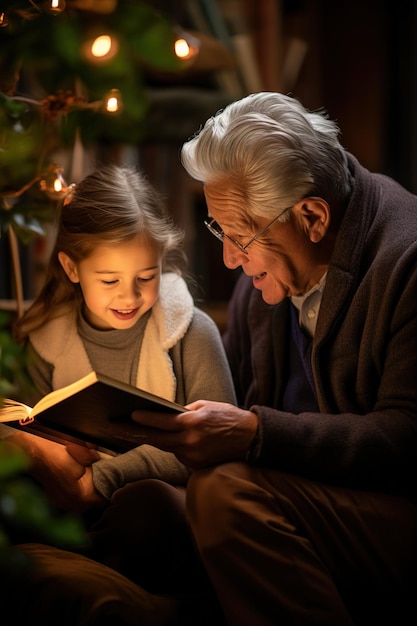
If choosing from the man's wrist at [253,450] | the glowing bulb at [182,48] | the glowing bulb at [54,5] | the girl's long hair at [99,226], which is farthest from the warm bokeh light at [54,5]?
the man's wrist at [253,450]

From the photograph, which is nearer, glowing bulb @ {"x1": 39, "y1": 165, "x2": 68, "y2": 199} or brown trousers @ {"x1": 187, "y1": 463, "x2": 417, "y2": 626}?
brown trousers @ {"x1": 187, "y1": 463, "x2": 417, "y2": 626}

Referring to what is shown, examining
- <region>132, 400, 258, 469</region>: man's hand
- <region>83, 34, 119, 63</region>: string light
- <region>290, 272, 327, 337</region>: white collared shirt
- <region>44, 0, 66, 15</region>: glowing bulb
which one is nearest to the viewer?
<region>83, 34, 119, 63</region>: string light

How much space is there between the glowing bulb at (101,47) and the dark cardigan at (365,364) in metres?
0.80

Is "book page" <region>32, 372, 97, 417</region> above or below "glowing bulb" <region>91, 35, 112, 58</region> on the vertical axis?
below

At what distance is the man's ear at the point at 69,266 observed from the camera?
1923 mm

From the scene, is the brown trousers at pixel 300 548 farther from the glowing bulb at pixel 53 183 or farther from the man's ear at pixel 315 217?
the glowing bulb at pixel 53 183

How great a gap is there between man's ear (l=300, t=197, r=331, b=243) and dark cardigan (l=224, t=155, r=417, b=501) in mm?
44

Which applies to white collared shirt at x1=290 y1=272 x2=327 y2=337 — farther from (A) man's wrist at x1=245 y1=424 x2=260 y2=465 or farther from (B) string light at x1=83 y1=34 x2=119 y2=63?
(B) string light at x1=83 y1=34 x2=119 y2=63

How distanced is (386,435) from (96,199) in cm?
79

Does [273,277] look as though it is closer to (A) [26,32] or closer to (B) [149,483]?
(B) [149,483]

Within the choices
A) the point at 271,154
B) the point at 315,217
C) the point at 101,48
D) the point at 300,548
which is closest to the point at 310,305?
the point at 315,217

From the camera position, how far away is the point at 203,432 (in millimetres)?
1532

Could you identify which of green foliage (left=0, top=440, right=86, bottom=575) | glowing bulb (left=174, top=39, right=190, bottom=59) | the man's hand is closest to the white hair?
glowing bulb (left=174, top=39, right=190, bottom=59)

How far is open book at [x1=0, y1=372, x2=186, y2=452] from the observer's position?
4.72 feet
